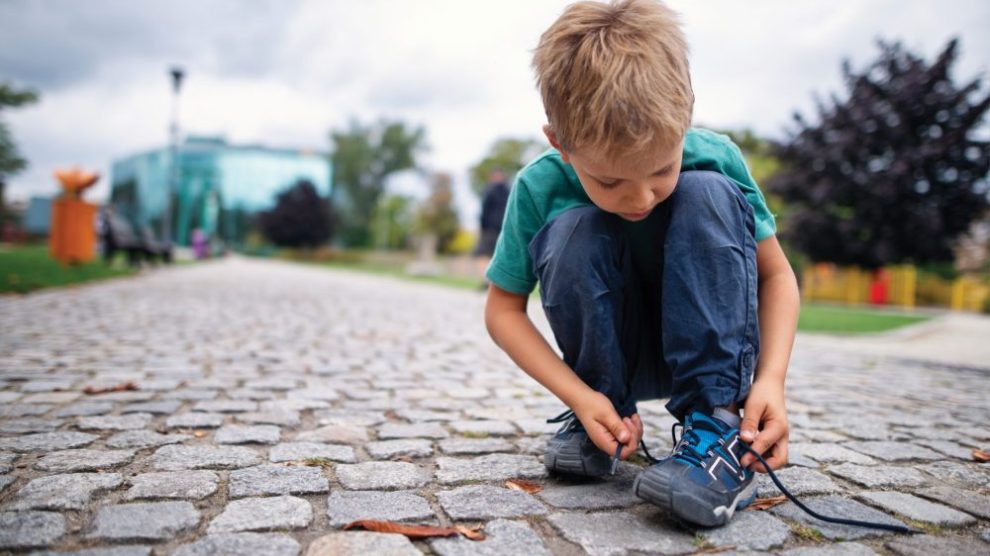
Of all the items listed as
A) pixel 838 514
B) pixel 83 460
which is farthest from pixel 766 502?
pixel 83 460

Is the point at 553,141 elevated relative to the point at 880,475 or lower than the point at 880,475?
elevated

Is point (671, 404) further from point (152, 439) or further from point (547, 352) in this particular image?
point (152, 439)

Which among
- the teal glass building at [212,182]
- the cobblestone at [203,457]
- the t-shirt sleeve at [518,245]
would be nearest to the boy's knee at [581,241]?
the t-shirt sleeve at [518,245]

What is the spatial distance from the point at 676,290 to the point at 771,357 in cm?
28

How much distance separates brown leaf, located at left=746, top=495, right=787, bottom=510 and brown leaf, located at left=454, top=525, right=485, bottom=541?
62 cm

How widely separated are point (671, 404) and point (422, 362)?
7.87 feet

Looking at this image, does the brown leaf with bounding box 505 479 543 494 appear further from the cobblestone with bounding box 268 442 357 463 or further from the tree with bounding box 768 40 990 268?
the tree with bounding box 768 40 990 268

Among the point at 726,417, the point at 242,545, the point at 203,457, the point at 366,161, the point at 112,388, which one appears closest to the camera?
the point at 242,545

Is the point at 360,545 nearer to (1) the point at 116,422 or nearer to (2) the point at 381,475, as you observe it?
(2) the point at 381,475

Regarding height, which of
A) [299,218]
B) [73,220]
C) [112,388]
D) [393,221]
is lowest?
[112,388]

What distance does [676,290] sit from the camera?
1.44m

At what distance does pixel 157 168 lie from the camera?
55.2 metres

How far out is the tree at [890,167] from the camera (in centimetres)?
1428

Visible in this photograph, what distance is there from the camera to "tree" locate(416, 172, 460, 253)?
4625cm
